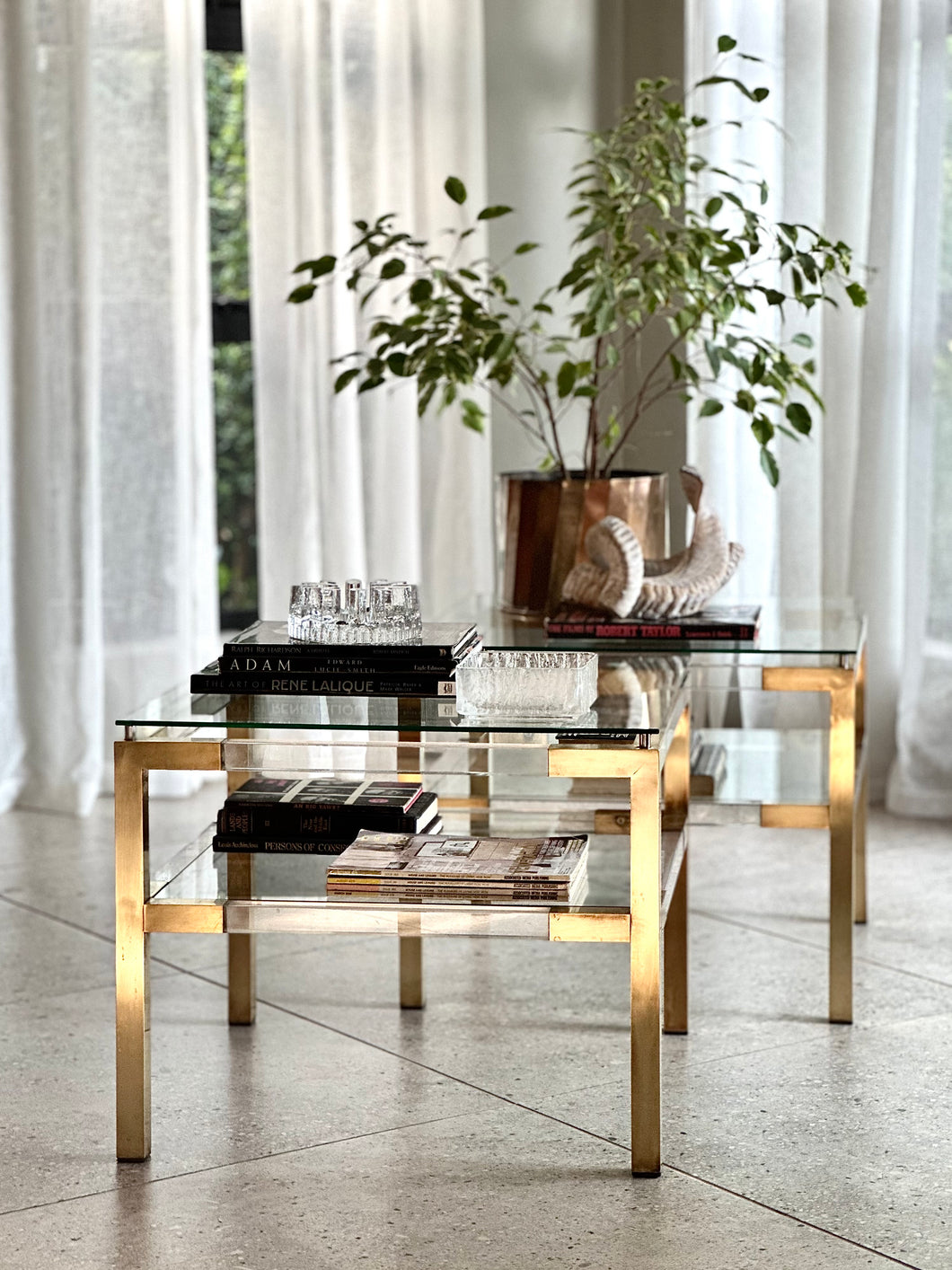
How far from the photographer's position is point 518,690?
6.43 ft

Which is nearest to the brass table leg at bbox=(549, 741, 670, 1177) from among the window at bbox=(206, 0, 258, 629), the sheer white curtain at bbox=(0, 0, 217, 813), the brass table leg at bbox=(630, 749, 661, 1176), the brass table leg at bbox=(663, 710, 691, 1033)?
the brass table leg at bbox=(630, 749, 661, 1176)

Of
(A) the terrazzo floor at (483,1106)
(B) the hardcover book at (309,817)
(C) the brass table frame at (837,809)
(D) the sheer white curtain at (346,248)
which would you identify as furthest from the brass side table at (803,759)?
(D) the sheer white curtain at (346,248)

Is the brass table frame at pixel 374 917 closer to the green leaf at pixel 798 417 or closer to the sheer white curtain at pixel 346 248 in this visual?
the green leaf at pixel 798 417

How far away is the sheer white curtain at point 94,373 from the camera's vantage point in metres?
3.90

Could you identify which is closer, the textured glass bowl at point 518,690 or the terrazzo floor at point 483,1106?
the terrazzo floor at point 483,1106

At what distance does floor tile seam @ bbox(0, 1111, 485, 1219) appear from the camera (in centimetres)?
193

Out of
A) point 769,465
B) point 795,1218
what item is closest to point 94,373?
point 769,465

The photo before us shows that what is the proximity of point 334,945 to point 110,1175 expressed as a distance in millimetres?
913

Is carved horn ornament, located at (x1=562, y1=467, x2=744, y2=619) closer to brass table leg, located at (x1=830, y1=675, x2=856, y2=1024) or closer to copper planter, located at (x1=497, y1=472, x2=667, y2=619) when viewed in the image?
copper planter, located at (x1=497, y1=472, x2=667, y2=619)

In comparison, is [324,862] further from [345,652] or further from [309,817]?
[345,652]

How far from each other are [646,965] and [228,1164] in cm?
54

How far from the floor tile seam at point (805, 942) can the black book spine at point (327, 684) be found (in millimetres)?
1109

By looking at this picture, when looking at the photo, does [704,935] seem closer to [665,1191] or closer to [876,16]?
[665,1191]

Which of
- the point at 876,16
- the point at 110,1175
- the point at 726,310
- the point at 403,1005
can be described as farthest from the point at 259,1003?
the point at 876,16
